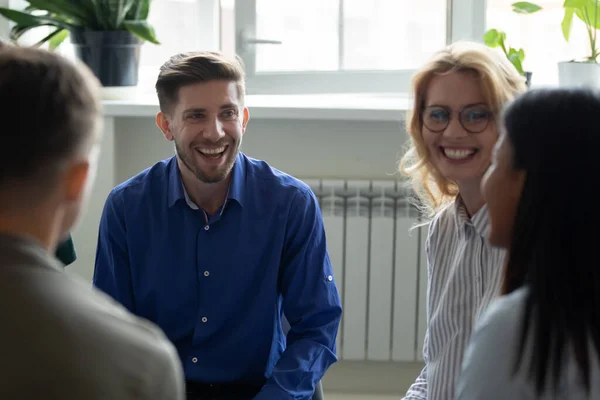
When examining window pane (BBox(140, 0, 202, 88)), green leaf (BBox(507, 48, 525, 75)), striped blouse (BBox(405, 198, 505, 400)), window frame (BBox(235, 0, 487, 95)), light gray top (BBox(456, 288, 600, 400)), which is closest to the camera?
light gray top (BBox(456, 288, 600, 400))

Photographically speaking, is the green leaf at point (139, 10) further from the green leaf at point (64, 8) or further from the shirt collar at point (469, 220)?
the shirt collar at point (469, 220)

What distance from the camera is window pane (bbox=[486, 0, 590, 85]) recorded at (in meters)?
3.08

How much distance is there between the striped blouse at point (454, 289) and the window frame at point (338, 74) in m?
1.36

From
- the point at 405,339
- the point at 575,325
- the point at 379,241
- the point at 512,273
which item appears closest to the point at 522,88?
the point at 512,273

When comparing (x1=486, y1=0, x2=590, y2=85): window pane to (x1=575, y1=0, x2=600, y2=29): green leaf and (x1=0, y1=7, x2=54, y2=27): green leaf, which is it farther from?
(x1=0, y1=7, x2=54, y2=27): green leaf

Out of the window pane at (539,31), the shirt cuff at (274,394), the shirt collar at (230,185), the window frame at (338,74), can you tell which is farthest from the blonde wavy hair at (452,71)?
the window pane at (539,31)

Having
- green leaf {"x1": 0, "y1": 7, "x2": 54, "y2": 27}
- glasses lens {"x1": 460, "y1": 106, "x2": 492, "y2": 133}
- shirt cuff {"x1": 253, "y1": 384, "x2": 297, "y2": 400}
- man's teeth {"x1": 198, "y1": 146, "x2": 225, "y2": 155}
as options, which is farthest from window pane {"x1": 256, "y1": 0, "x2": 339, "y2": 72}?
shirt cuff {"x1": 253, "y1": 384, "x2": 297, "y2": 400}

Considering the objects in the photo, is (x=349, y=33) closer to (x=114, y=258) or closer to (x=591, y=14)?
(x=591, y=14)

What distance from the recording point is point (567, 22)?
2.84m

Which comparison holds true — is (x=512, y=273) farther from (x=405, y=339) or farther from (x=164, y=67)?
(x=405, y=339)

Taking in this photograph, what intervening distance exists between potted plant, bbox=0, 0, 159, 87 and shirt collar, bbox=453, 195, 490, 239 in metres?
1.41

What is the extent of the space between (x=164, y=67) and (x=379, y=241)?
1.09 meters

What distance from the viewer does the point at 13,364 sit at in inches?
32.5

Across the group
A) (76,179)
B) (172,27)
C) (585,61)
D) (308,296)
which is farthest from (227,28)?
(76,179)
